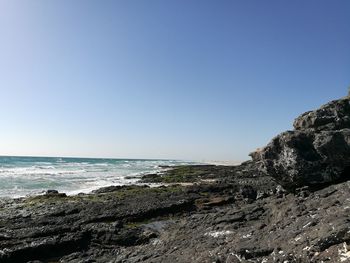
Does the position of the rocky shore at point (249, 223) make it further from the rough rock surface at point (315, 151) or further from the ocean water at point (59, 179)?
the ocean water at point (59, 179)

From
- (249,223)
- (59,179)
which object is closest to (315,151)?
(249,223)

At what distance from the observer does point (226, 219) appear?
14.8 meters

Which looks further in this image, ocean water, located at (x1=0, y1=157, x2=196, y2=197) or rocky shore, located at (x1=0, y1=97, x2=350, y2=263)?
ocean water, located at (x1=0, y1=157, x2=196, y2=197)

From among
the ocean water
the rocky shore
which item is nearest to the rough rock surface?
the rocky shore

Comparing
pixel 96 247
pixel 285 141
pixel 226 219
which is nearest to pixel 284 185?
pixel 285 141

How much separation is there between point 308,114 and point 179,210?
32.9 feet

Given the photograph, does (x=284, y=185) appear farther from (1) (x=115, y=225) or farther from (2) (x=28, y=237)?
(2) (x=28, y=237)

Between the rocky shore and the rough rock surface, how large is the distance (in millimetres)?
41

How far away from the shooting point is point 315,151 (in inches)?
632

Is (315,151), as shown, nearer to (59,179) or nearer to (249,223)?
(249,223)

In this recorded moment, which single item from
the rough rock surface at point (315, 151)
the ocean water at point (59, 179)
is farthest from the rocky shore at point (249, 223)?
the ocean water at point (59, 179)

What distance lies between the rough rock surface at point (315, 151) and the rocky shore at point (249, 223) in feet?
0.14

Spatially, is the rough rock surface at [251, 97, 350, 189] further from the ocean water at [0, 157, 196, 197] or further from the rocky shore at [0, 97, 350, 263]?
the ocean water at [0, 157, 196, 197]

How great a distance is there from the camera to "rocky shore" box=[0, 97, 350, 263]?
981 cm
